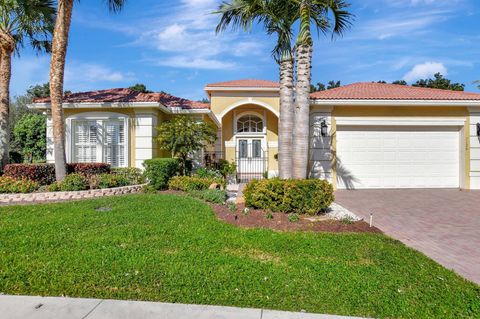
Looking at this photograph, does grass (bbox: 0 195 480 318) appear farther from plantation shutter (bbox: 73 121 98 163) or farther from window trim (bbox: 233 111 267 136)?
window trim (bbox: 233 111 267 136)

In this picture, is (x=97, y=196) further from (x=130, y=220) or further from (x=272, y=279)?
(x=272, y=279)

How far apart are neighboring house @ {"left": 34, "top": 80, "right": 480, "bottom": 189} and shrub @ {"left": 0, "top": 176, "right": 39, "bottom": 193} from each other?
310 cm

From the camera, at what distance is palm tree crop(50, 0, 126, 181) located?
36.6 feet

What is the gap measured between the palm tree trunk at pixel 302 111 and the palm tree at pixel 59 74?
8.25 m

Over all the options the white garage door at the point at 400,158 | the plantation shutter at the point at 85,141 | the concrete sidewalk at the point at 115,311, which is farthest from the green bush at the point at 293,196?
the plantation shutter at the point at 85,141

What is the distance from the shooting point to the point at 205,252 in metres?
4.98

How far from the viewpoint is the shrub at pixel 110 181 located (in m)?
10.9

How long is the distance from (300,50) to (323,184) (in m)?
3.69

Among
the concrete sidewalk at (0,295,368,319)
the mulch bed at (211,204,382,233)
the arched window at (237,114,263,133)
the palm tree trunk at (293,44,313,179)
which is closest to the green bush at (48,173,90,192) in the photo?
the mulch bed at (211,204,382,233)

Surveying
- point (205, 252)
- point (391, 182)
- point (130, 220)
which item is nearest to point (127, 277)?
point (205, 252)

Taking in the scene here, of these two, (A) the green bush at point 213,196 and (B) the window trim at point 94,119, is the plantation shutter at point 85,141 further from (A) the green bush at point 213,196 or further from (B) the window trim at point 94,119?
(A) the green bush at point 213,196

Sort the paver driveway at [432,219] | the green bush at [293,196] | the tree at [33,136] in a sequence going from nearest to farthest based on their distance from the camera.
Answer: the paver driveway at [432,219], the green bush at [293,196], the tree at [33,136]

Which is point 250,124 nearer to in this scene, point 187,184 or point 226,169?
point 226,169

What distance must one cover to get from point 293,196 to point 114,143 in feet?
29.4
